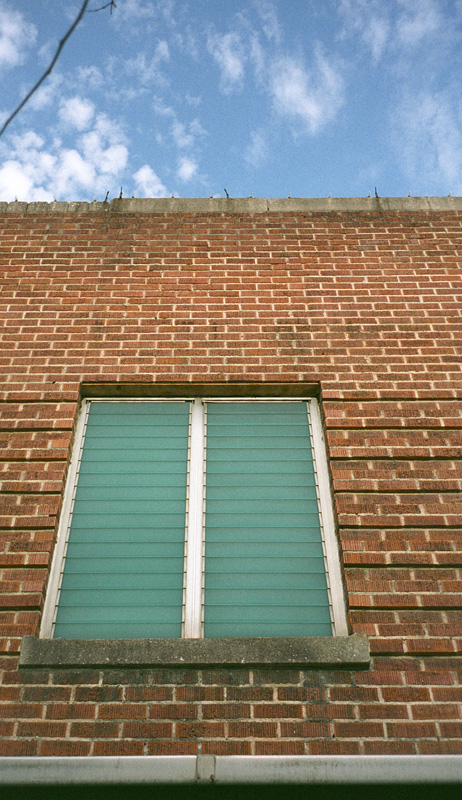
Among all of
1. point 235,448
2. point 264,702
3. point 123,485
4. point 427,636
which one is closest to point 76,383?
point 123,485

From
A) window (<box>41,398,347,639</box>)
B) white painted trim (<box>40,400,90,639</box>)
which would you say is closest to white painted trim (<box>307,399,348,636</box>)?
window (<box>41,398,347,639</box>)

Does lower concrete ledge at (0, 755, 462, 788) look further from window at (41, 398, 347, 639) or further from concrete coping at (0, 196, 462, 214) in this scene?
concrete coping at (0, 196, 462, 214)

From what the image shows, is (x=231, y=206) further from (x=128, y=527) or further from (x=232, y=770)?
(x=232, y=770)

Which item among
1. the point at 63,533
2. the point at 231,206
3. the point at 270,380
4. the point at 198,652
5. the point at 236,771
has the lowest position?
the point at 236,771

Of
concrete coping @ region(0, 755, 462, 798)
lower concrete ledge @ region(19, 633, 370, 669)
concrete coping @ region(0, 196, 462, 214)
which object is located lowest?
concrete coping @ region(0, 755, 462, 798)

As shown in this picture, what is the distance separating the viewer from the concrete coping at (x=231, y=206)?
565 cm

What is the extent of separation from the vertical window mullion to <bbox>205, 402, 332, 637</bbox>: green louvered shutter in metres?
0.06

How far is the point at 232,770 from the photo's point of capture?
2.74m

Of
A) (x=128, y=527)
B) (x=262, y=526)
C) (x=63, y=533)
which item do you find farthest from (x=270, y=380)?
(x=63, y=533)

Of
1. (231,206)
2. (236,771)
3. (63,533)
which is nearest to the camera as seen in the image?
(236,771)

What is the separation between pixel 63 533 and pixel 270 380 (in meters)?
1.81

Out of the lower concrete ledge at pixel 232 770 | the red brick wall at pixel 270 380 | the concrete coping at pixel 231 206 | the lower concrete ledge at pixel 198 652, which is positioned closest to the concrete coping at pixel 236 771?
the lower concrete ledge at pixel 232 770

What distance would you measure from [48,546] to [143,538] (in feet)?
1.91

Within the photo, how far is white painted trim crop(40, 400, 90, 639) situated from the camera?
3.60m
